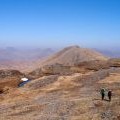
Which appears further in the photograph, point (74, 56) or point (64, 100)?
point (74, 56)

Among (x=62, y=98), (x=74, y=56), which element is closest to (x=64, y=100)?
(x=62, y=98)

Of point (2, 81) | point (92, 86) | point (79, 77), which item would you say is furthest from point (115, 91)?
point (2, 81)

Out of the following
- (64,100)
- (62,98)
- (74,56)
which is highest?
(64,100)

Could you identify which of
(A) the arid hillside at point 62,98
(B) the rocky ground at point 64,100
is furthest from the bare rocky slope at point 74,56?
(B) the rocky ground at point 64,100

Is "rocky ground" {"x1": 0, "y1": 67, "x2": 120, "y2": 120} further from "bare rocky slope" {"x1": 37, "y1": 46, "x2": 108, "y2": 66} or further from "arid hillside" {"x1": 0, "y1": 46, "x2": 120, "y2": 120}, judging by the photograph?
"bare rocky slope" {"x1": 37, "y1": 46, "x2": 108, "y2": 66}

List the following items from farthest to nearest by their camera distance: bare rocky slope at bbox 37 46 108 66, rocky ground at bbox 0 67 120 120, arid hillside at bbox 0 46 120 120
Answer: bare rocky slope at bbox 37 46 108 66 → arid hillside at bbox 0 46 120 120 → rocky ground at bbox 0 67 120 120

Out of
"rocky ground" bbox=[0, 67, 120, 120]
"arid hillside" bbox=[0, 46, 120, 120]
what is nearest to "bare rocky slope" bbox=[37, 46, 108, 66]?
"arid hillside" bbox=[0, 46, 120, 120]

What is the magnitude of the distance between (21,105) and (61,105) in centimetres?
495

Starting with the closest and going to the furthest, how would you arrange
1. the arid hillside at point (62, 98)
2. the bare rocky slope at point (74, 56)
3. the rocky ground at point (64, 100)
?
the rocky ground at point (64, 100), the arid hillside at point (62, 98), the bare rocky slope at point (74, 56)

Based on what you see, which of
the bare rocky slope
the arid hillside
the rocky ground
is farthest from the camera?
the bare rocky slope

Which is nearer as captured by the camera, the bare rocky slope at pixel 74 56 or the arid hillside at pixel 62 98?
the arid hillside at pixel 62 98

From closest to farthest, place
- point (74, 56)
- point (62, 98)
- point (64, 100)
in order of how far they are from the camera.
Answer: point (64, 100)
point (62, 98)
point (74, 56)

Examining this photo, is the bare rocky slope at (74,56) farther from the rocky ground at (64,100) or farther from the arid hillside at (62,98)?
the rocky ground at (64,100)

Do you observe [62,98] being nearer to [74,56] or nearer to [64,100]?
[64,100]
